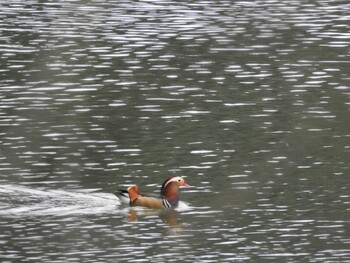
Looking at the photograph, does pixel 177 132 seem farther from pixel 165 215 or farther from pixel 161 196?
pixel 165 215

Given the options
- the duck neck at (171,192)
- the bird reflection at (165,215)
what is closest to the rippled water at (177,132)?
the bird reflection at (165,215)

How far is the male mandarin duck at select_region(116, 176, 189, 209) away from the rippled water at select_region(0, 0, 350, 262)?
120 mm

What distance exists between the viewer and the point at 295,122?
20.8 meters

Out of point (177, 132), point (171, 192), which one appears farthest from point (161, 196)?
point (177, 132)

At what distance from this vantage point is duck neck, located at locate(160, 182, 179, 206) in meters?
16.5

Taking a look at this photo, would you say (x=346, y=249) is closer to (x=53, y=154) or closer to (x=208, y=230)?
(x=208, y=230)

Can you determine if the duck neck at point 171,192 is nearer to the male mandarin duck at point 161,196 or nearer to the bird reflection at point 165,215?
the male mandarin duck at point 161,196

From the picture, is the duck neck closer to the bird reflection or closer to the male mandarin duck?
Answer: the male mandarin duck

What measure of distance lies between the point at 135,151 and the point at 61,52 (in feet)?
24.5

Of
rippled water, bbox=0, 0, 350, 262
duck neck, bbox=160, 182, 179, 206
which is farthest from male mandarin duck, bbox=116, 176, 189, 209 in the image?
rippled water, bbox=0, 0, 350, 262

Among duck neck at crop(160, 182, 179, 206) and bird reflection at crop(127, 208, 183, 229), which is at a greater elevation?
duck neck at crop(160, 182, 179, 206)

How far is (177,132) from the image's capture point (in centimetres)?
2034

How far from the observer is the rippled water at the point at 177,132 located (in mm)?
15047

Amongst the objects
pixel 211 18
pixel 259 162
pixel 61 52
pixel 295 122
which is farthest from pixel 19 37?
pixel 259 162
